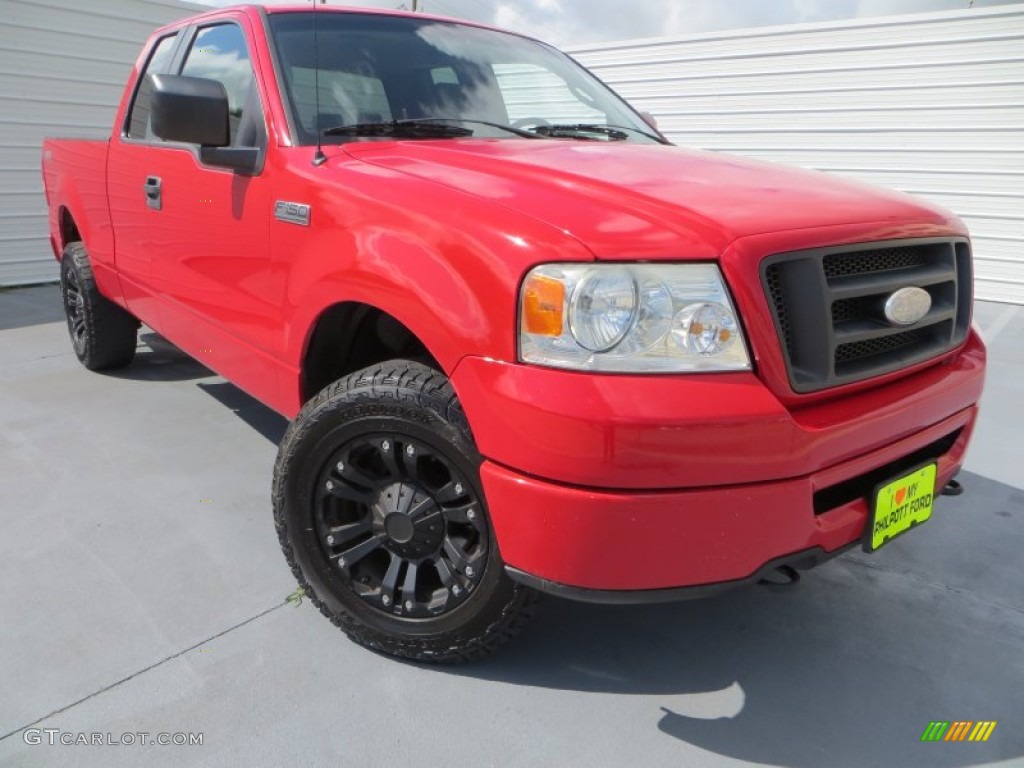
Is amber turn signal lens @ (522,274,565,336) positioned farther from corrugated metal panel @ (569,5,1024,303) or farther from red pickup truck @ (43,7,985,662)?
corrugated metal panel @ (569,5,1024,303)

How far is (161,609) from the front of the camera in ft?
7.90

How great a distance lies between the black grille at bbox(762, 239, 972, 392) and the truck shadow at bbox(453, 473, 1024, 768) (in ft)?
2.86

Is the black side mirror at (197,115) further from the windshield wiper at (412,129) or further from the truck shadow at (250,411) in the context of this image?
the truck shadow at (250,411)

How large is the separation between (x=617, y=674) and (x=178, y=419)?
2799 millimetres

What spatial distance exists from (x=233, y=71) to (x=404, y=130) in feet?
2.78

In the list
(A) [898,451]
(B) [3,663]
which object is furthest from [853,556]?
(B) [3,663]

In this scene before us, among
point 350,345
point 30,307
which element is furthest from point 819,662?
point 30,307

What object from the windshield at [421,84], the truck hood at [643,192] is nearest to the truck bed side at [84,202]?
the windshield at [421,84]

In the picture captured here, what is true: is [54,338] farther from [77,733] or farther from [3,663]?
[77,733]

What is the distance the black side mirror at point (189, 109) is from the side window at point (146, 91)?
1.16 meters

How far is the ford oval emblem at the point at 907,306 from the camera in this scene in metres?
1.97

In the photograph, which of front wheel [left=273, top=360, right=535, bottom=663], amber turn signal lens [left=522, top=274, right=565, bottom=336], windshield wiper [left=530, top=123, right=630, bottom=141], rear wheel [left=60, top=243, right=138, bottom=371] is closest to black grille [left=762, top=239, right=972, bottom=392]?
amber turn signal lens [left=522, top=274, right=565, bottom=336]

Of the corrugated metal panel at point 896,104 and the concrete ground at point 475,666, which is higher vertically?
the corrugated metal panel at point 896,104

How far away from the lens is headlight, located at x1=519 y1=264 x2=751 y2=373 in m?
1.67
